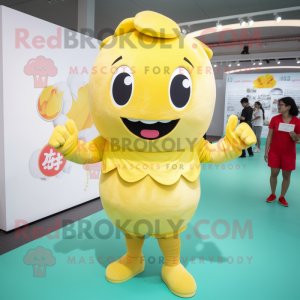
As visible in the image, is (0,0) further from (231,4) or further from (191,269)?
(191,269)

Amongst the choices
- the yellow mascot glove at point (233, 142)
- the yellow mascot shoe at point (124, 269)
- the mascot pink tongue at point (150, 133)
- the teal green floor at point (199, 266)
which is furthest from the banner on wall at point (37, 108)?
the yellow mascot glove at point (233, 142)

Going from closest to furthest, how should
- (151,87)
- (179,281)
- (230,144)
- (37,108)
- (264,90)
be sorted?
(151,87) → (230,144) → (179,281) → (37,108) → (264,90)

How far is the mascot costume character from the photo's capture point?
1421 millimetres

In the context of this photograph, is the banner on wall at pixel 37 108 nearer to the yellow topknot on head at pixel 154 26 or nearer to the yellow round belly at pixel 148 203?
the yellow round belly at pixel 148 203

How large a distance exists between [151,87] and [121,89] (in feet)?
0.55

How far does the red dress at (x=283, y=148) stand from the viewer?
3338mm

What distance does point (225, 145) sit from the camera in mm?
1665

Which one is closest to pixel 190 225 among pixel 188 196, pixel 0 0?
pixel 188 196

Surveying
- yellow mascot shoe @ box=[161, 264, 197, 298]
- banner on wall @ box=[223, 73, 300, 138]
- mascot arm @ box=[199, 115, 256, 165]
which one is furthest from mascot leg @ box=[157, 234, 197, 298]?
banner on wall @ box=[223, 73, 300, 138]

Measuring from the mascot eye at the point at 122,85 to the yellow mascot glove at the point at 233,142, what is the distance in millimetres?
651

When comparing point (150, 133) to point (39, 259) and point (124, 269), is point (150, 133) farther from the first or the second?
point (39, 259)

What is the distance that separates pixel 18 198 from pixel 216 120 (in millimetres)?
10661

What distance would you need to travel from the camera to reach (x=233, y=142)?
62.9 inches

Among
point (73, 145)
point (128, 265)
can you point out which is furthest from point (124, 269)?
point (73, 145)
